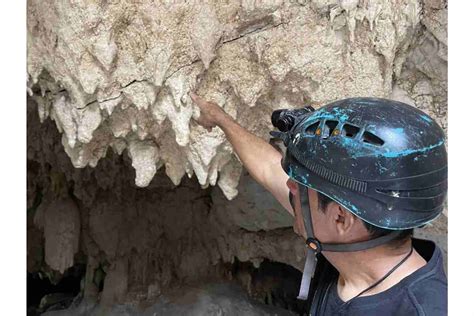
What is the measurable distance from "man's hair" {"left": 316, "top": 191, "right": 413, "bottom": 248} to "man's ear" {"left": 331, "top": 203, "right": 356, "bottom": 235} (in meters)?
0.02

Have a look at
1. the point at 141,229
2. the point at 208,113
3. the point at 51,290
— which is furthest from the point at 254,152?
the point at 51,290

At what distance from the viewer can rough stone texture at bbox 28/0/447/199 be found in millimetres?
1530

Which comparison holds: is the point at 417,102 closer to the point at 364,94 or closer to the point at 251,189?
the point at 364,94

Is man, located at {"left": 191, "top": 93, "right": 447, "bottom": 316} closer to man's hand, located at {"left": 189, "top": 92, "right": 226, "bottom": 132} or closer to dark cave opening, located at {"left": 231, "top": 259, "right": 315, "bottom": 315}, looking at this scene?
man's hand, located at {"left": 189, "top": 92, "right": 226, "bottom": 132}

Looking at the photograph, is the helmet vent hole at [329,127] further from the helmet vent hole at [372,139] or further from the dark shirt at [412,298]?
the dark shirt at [412,298]

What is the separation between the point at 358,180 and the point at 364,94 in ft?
2.19

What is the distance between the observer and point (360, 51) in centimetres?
158

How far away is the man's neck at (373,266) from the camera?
40.9 inches

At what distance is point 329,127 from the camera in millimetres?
1061

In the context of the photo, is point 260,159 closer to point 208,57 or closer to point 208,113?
point 208,113

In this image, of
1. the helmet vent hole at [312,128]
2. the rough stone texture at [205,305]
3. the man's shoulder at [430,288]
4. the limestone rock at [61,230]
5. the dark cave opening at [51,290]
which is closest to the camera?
the man's shoulder at [430,288]

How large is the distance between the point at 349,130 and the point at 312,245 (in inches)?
8.2

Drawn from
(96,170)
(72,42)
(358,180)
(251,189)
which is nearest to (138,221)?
(96,170)

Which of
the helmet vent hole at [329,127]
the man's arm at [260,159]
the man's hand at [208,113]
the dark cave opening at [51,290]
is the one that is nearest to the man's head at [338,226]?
the helmet vent hole at [329,127]
